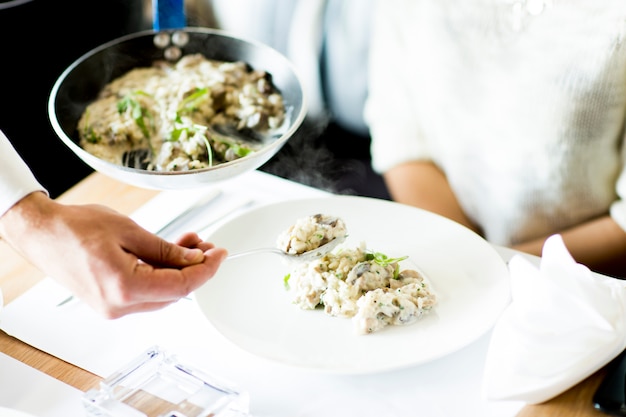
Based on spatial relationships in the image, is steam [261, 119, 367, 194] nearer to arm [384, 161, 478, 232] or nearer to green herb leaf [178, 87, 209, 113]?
arm [384, 161, 478, 232]

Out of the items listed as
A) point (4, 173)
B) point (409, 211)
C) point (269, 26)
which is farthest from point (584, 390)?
point (269, 26)

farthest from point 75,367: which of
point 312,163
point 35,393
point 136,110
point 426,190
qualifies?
point 312,163

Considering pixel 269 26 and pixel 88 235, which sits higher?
pixel 88 235

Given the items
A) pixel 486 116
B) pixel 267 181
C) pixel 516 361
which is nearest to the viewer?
pixel 516 361

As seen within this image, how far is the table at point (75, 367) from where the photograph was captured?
75cm

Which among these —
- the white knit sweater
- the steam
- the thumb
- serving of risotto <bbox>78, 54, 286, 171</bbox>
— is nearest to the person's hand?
the thumb

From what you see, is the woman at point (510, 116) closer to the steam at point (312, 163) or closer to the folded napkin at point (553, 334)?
the steam at point (312, 163)

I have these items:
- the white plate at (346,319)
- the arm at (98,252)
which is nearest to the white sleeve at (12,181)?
the arm at (98,252)

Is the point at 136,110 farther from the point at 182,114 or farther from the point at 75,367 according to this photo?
the point at 75,367

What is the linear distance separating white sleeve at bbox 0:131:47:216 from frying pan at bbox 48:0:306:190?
0.13 m

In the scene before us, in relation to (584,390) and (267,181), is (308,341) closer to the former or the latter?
(584,390)

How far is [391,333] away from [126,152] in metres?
0.50

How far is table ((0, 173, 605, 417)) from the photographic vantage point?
75cm

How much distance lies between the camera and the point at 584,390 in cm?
77
